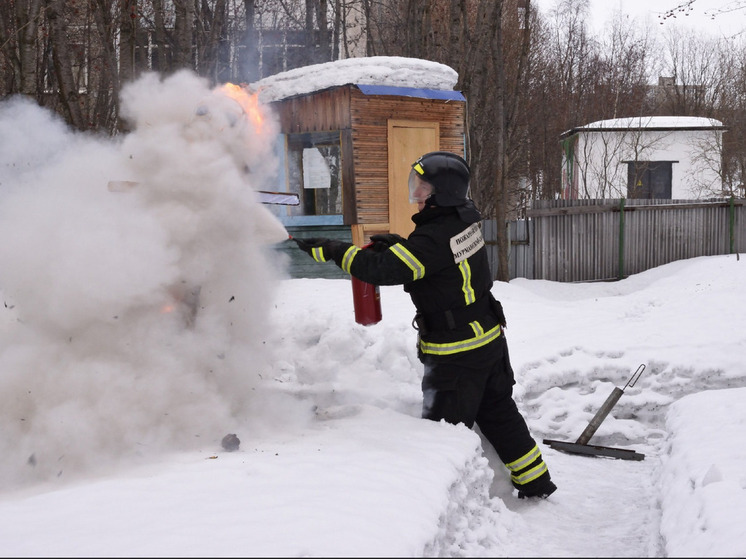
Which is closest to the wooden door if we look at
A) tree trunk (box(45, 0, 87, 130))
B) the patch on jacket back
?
tree trunk (box(45, 0, 87, 130))

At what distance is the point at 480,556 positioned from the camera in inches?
138

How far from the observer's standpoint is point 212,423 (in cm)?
461

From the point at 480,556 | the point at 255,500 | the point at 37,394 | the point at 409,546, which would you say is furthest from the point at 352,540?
the point at 37,394

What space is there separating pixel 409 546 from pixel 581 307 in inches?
346

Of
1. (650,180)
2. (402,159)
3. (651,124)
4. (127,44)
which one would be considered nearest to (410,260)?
(127,44)

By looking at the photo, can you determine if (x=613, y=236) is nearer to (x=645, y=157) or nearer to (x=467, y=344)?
(x=645, y=157)

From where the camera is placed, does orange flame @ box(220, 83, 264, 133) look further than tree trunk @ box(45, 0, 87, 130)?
No

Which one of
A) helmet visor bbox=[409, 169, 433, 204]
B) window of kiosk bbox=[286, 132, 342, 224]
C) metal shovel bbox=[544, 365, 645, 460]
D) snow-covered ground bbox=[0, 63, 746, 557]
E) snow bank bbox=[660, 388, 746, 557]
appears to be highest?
window of kiosk bbox=[286, 132, 342, 224]

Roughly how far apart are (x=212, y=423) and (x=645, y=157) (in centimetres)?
2387

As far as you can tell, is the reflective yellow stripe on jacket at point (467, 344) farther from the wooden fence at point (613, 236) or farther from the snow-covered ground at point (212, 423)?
the wooden fence at point (613, 236)

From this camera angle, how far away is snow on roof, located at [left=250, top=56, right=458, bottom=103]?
12469 millimetres

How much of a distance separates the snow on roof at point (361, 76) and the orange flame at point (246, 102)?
7.13 m

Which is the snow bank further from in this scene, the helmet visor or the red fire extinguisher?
the helmet visor

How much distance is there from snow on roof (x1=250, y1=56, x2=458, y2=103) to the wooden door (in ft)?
2.37
